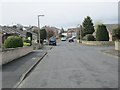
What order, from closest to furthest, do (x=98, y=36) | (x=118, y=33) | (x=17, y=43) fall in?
1. (x=17, y=43)
2. (x=118, y=33)
3. (x=98, y=36)

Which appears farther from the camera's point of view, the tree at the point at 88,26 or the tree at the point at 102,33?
the tree at the point at 88,26

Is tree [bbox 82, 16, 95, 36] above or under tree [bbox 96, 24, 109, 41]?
above

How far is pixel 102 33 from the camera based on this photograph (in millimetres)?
63938

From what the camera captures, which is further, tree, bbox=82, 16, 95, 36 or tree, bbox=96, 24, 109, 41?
tree, bbox=82, 16, 95, 36

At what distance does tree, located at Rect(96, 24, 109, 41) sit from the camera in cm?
6309

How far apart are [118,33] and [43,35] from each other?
4913cm

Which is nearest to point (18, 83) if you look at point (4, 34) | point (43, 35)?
point (4, 34)

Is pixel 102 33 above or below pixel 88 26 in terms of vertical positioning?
below

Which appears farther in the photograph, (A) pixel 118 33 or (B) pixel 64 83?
(A) pixel 118 33

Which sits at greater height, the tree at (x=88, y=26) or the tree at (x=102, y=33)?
the tree at (x=88, y=26)

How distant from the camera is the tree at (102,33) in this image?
207 feet

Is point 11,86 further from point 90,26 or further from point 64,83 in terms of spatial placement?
point 90,26

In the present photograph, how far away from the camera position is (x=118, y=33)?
129ft

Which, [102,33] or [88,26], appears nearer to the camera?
[102,33]
